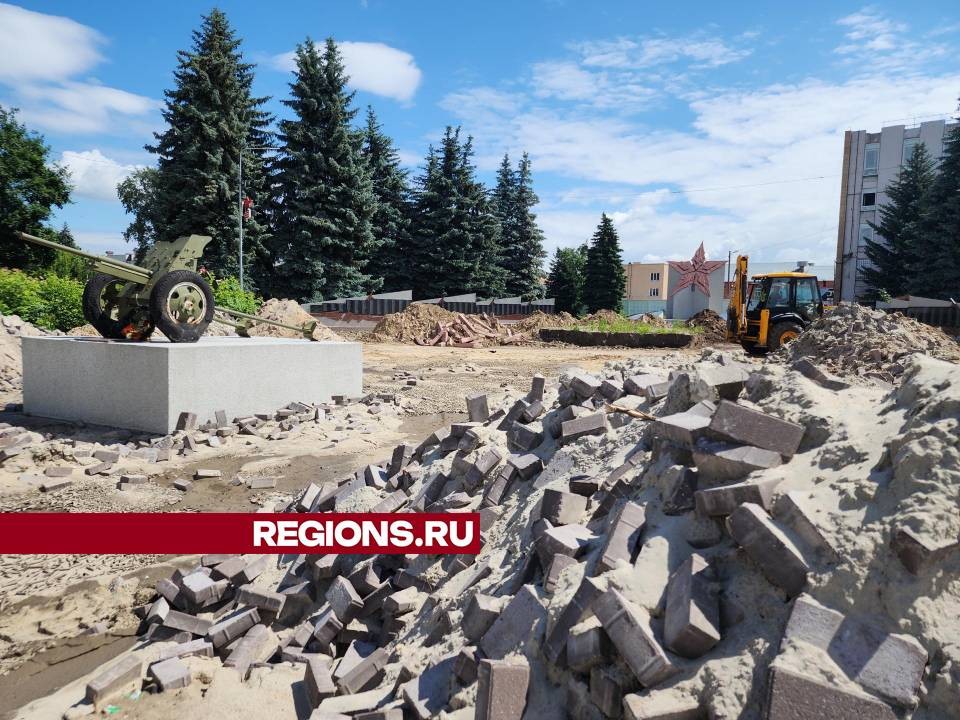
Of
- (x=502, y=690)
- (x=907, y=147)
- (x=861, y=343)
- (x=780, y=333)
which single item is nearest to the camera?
(x=502, y=690)

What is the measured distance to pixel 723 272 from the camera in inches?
1538

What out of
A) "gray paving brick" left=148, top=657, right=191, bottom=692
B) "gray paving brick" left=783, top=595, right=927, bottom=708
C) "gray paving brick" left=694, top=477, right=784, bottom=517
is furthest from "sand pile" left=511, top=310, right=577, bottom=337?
"gray paving brick" left=783, top=595, right=927, bottom=708

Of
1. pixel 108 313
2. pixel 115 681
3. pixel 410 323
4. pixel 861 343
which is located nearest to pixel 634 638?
pixel 115 681

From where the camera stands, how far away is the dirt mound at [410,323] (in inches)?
976

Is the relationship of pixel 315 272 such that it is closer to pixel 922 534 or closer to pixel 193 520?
pixel 193 520

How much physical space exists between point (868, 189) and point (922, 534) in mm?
42754

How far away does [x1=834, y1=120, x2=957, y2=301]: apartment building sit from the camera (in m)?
36.0

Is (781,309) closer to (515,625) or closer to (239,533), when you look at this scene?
(239,533)

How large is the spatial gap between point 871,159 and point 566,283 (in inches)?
774

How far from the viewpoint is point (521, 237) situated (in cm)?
3819

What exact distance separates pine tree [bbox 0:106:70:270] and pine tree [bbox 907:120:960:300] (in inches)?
1587

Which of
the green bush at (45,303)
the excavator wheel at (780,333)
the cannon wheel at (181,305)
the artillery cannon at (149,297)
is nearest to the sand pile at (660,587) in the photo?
the cannon wheel at (181,305)

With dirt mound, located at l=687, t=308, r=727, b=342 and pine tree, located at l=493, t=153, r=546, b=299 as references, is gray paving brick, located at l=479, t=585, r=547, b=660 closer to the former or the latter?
dirt mound, located at l=687, t=308, r=727, b=342

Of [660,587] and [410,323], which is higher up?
[410,323]
